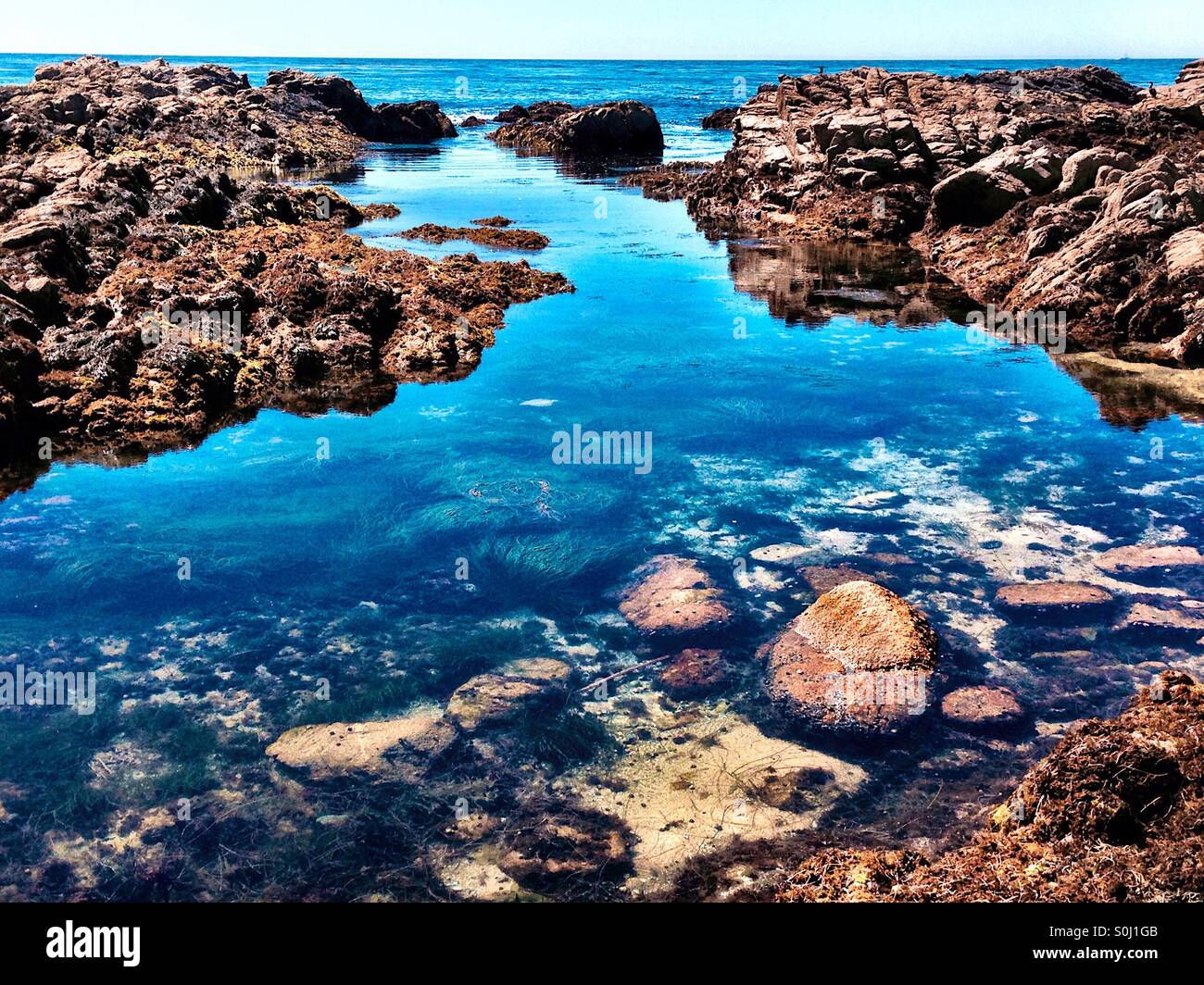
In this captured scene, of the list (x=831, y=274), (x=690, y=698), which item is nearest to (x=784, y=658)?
(x=690, y=698)

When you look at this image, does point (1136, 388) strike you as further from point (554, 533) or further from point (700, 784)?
point (700, 784)

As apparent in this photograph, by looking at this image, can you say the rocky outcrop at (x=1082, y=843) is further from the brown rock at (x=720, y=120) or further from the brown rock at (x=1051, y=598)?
the brown rock at (x=720, y=120)

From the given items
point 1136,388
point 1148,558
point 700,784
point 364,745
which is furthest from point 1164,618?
point 1136,388

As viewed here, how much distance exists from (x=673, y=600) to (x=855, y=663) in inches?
112

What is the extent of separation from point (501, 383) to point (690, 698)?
523 inches

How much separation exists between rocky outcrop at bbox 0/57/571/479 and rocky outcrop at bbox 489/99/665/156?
44146 millimetres

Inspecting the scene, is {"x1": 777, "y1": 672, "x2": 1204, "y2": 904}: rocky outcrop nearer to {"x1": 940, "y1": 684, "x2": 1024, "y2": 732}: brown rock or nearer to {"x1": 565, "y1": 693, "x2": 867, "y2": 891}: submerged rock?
{"x1": 565, "y1": 693, "x2": 867, "y2": 891}: submerged rock

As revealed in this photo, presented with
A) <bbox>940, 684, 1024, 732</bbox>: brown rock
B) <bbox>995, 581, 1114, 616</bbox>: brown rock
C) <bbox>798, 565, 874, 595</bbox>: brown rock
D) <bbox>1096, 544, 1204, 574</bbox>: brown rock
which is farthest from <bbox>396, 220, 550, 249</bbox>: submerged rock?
<bbox>940, 684, 1024, 732</bbox>: brown rock

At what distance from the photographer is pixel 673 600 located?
13.2 metres

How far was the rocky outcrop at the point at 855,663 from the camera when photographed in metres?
10.7

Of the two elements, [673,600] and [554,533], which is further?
[554,533]

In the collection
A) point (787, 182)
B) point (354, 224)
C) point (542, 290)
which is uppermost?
point (787, 182)

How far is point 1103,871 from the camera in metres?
7.20
